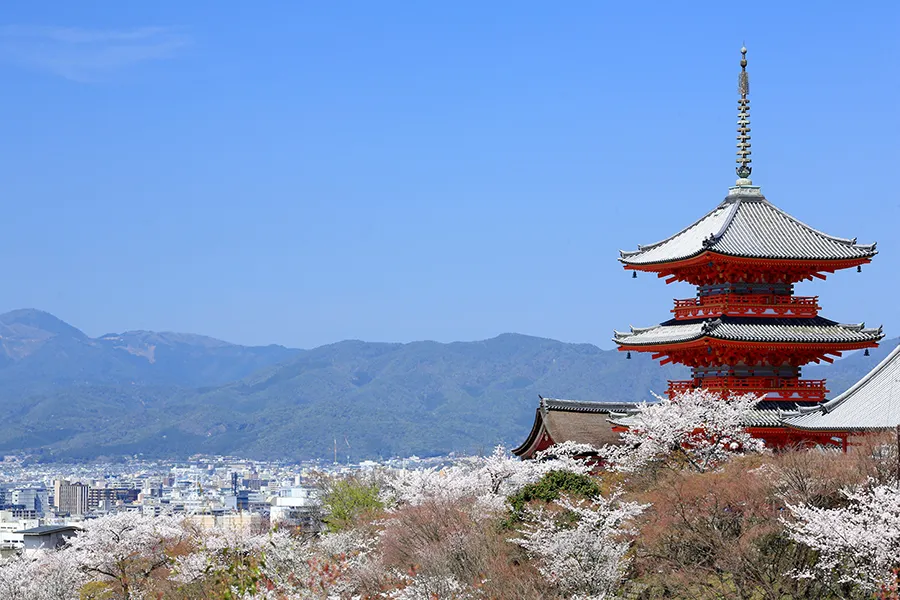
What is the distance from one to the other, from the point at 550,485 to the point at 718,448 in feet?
14.3

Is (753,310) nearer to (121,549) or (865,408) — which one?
(865,408)

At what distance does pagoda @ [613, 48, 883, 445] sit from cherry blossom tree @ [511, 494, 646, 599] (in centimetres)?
836

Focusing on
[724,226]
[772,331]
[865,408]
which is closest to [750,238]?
[724,226]

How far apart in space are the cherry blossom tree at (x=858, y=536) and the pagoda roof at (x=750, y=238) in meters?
13.5

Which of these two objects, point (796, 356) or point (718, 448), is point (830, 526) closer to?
point (718, 448)

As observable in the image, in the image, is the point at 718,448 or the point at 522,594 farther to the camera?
the point at 718,448

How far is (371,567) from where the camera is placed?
32250 millimetres

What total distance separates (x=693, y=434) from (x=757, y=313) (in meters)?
4.49

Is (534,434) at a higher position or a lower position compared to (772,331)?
lower

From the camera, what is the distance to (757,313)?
123 feet

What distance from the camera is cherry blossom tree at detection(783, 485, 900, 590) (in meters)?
22.4

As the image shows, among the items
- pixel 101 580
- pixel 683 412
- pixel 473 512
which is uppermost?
pixel 683 412

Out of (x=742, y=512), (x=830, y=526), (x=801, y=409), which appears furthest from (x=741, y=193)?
(x=830, y=526)

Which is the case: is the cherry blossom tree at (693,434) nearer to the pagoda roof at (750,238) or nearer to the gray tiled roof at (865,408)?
the gray tiled roof at (865,408)
